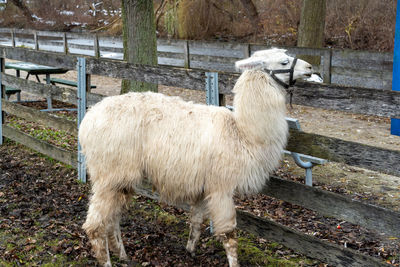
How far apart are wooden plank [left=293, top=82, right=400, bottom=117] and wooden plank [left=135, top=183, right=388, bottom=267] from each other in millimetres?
1091

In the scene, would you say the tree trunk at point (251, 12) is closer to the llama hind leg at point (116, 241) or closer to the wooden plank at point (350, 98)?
the wooden plank at point (350, 98)

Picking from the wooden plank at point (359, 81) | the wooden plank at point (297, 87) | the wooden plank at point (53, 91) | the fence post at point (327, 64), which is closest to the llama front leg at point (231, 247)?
the wooden plank at point (297, 87)

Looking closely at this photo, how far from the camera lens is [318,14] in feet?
40.8

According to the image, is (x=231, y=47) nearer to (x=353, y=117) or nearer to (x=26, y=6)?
(x=353, y=117)

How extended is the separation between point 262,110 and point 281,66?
38cm

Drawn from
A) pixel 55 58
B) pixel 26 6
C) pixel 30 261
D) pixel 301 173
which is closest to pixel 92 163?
pixel 30 261

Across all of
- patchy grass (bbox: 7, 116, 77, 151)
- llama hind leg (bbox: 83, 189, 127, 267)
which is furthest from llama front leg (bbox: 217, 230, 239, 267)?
patchy grass (bbox: 7, 116, 77, 151)

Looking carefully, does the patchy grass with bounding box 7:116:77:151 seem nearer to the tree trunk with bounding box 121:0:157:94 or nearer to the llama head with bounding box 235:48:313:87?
the tree trunk with bounding box 121:0:157:94

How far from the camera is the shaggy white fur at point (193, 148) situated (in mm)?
3777

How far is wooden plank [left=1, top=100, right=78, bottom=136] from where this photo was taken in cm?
622

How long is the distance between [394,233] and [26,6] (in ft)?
128

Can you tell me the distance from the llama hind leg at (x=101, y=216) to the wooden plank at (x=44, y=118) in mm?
2303

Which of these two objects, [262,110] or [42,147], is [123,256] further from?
[42,147]

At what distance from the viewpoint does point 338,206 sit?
384 cm
